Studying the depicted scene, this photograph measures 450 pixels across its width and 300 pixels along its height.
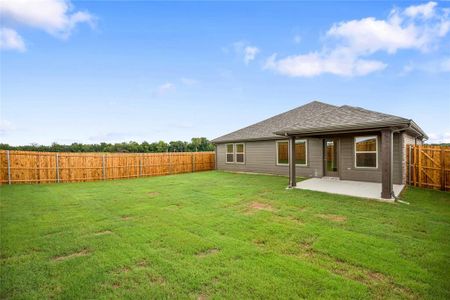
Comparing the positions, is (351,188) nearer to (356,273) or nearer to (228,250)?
(356,273)

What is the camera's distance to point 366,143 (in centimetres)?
1062

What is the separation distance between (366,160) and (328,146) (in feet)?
6.54

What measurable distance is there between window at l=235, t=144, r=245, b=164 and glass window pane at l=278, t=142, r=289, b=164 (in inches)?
127

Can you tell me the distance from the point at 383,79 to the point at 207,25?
1239 cm

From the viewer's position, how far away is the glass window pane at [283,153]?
13859 mm

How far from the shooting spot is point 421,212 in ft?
19.7

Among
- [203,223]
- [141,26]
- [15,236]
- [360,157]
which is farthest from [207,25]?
[15,236]

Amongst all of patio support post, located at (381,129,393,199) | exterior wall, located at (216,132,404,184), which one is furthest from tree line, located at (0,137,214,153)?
patio support post, located at (381,129,393,199)

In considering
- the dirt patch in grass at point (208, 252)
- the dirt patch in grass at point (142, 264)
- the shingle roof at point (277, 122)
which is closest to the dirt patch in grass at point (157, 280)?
the dirt patch in grass at point (142, 264)

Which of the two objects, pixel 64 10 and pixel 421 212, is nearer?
pixel 421 212

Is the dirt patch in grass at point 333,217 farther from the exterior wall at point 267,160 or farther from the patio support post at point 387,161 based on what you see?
the exterior wall at point 267,160

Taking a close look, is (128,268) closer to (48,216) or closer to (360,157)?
(48,216)

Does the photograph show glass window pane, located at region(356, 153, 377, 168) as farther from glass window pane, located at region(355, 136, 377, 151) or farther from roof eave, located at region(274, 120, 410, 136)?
roof eave, located at region(274, 120, 410, 136)

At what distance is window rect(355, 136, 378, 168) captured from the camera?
10375 mm
